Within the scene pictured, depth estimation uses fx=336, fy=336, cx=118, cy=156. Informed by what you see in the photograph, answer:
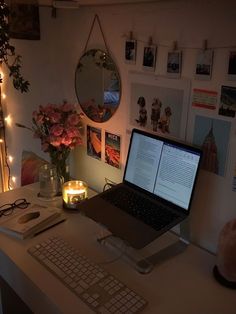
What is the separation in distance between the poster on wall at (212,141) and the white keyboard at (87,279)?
51 centimetres

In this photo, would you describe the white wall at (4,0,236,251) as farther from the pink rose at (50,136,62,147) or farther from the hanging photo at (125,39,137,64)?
the pink rose at (50,136,62,147)

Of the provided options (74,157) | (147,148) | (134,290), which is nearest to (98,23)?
(147,148)

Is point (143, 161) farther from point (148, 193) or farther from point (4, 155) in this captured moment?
point (4, 155)

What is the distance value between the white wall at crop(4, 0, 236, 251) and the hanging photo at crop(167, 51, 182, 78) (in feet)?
0.06

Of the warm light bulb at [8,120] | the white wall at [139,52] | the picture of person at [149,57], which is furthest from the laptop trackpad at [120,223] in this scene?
the warm light bulb at [8,120]

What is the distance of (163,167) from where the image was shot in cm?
128

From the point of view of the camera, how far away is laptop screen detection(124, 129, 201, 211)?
1.20 metres

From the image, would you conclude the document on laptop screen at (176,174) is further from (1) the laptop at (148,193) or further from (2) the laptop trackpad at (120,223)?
(2) the laptop trackpad at (120,223)

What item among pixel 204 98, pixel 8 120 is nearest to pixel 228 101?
pixel 204 98

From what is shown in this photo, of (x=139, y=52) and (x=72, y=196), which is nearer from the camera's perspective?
(x=139, y=52)

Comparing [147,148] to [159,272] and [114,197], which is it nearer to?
[114,197]

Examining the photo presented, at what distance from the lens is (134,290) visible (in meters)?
1.06

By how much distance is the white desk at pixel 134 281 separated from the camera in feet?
3.28

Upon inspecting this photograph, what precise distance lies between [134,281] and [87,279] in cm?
16
